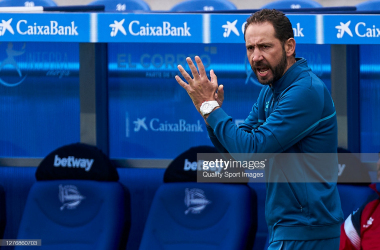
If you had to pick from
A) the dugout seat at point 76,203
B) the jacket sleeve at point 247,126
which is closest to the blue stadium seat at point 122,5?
the dugout seat at point 76,203

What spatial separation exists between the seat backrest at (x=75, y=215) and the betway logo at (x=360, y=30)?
152cm

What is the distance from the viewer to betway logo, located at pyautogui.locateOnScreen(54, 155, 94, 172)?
320 cm

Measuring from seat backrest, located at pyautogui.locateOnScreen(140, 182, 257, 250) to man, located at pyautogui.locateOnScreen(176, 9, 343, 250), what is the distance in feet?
4.57

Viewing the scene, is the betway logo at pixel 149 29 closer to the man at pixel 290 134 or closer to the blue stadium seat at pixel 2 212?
the man at pixel 290 134

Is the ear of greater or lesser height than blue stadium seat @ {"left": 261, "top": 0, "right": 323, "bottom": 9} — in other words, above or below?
below

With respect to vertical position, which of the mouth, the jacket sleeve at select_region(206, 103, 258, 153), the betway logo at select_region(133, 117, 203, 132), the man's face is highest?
the man's face

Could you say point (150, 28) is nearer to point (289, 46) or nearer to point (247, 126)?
point (247, 126)

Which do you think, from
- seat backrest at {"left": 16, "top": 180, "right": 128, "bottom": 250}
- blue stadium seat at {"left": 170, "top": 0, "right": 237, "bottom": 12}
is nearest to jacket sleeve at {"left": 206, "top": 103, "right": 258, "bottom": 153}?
seat backrest at {"left": 16, "top": 180, "right": 128, "bottom": 250}

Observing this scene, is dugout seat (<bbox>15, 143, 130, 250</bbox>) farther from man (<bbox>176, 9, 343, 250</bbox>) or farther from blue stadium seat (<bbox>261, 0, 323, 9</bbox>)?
blue stadium seat (<bbox>261, 0, 323, 9</bbox>)

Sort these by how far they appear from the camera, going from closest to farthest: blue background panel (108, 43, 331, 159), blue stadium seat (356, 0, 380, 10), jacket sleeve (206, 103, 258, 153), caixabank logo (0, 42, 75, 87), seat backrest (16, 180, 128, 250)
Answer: jacket sleeve (206, 103, 258, 153) < seat backrest (16, 180, 128, 250) < blue background panel (108, 43, 331, 159) < caixabank logo (0, 42, 75, 87) < blue stadium seat (356, 0, 380, 10)

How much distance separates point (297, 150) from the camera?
1.52 meters

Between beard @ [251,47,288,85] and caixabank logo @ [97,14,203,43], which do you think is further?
caixabank logo @ [97,14,203,43]

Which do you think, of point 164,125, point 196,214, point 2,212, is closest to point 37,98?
point 2,212

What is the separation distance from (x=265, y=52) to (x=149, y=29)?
1.37 m
